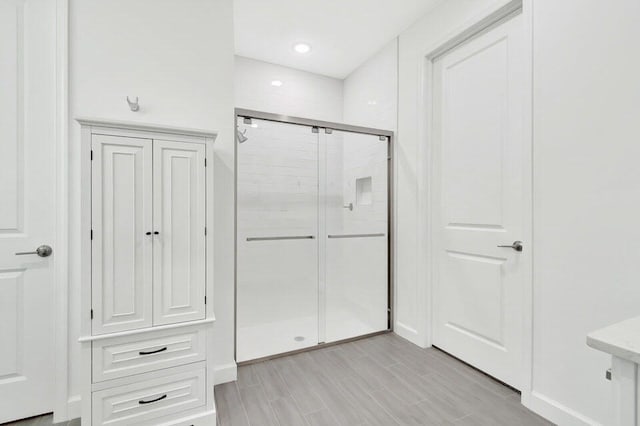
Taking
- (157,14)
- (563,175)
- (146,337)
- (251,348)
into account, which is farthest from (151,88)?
(563,175)

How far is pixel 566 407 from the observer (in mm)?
1558

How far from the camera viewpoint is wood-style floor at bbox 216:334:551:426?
1646 millimetres

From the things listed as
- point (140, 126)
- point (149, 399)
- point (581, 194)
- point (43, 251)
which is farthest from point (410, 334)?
point (43, 251)

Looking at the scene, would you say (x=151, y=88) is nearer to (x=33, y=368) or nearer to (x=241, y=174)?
(x=241, y=174)

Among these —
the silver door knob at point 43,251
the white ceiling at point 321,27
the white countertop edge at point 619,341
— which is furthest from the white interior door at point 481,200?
the silver door knob at point 43,251

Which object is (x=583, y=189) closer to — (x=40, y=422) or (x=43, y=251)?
(x=43, y=251)

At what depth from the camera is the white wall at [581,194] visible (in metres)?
1.35

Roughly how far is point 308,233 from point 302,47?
6.18 ft

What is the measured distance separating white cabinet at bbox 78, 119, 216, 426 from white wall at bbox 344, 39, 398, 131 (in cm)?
191

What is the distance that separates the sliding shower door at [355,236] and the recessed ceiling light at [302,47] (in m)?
1.06

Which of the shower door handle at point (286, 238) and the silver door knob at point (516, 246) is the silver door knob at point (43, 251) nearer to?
the shower door handle at point (286, 238)

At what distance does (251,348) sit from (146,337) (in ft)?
3.44

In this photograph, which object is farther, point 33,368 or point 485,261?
point 485,261

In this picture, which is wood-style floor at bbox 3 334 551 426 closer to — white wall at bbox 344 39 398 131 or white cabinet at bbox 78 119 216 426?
white cabinet at bbox 78 119 216 426
